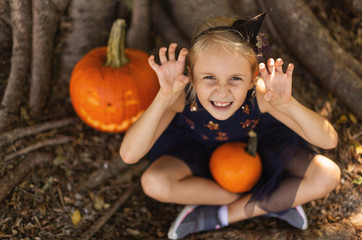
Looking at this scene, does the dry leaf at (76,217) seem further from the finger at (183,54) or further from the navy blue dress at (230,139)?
the finger at (183,54)

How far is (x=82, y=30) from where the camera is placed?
103 inches

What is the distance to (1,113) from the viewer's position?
231cm

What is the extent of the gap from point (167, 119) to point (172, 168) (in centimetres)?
32

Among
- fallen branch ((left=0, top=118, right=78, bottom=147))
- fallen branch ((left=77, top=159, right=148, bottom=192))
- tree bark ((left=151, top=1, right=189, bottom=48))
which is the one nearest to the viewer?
fallen branch ((left=0, top=118, right=78, bottom=147))

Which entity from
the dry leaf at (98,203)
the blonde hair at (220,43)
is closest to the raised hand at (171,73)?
the blonde hair at (220,43)

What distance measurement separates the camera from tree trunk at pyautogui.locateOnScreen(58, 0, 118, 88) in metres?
2.53

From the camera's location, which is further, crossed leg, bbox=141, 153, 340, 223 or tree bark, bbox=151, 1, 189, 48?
tree bark, bbox=151, 1, 189, 48

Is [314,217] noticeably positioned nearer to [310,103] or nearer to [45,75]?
[310,103]

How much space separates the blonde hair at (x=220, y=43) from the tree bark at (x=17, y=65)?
1.23m

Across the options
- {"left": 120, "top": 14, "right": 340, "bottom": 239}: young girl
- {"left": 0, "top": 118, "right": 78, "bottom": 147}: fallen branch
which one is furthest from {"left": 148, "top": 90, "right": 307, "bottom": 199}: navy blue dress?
{"left": 0, "top": 118, "right": 78, "bottom": 147}: fallen branch

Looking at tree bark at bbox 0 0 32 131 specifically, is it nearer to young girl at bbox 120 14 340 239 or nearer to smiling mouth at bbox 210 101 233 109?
young girl at bbox 120 14 340 239

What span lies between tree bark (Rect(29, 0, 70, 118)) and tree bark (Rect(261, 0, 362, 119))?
1642mm

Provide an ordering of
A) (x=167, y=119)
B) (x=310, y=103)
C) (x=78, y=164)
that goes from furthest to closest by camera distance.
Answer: (x=310, y=103) → (x=78, y=164) → (x=167, y=119)

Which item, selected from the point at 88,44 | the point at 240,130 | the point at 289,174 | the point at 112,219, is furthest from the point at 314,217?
the point at 88,44
